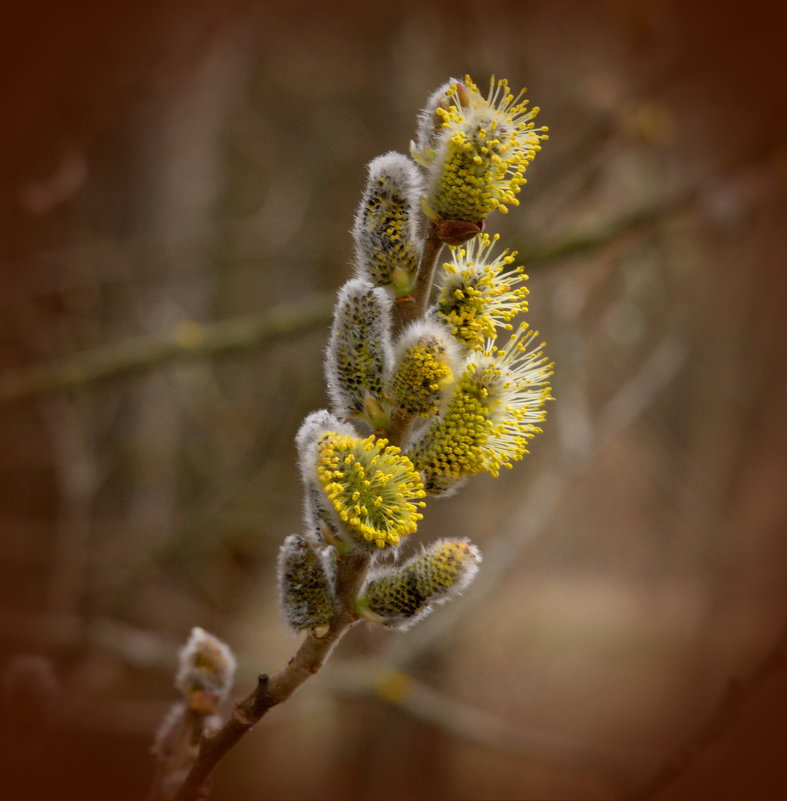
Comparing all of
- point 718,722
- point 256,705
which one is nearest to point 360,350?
point 256,705

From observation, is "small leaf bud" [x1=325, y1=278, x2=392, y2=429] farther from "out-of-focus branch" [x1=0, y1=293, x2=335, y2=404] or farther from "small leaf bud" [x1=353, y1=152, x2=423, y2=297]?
"out-of-focus branch" [x1=0, y1=293, x2=335, y2=404]

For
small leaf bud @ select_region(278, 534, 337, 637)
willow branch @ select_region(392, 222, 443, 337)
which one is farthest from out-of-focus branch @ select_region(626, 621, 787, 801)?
willow branch @ select_region(392, 222, 443, 337)

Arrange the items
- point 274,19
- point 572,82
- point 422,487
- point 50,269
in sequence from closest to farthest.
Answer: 1. point 422,487
2. point 50,269
3. point 572,82
4. point 274,19

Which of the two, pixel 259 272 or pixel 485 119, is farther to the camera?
pixel 259 272

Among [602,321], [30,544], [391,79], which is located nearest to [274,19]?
[391,79]

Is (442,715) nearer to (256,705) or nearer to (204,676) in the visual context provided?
(204,676)

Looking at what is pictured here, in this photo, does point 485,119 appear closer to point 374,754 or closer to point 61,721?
point 61,721
